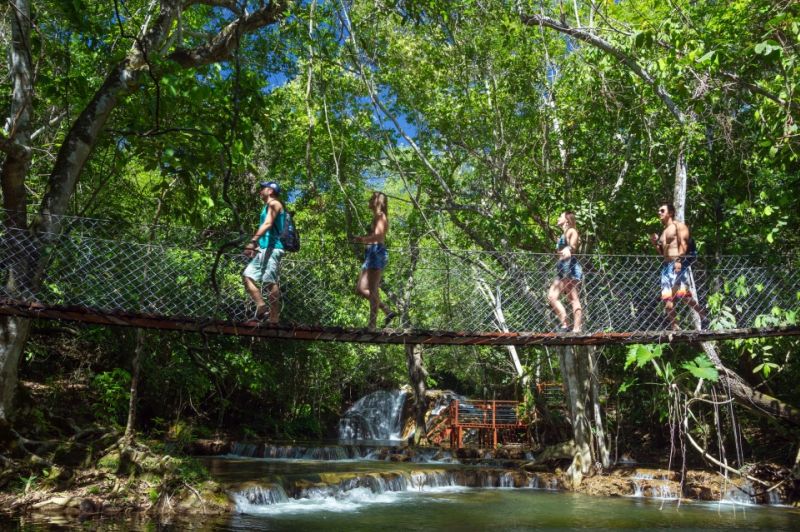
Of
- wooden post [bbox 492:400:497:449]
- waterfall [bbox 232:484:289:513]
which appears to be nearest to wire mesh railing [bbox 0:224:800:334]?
waterfall [bbox 232:484:289:513]

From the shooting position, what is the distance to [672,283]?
16.5 feet

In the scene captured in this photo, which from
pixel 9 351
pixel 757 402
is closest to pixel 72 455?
pixel 9 351

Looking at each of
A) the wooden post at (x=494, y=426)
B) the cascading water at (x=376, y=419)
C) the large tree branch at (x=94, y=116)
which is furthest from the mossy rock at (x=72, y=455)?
the cascading water at (x=376, y=419)

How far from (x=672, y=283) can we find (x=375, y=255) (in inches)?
89.8

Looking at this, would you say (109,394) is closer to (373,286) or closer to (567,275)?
(373,286)

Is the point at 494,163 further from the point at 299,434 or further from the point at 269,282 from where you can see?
the point at 299,434

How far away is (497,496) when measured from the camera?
24.6ft

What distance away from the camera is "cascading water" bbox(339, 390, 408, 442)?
14.8 metres

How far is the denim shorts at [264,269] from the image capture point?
4082 millimetres

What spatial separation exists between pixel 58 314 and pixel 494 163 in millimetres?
5980

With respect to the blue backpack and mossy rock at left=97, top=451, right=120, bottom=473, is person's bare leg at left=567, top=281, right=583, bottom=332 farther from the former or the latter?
mossy rock at left=97, top=451, right=120, bottom=473

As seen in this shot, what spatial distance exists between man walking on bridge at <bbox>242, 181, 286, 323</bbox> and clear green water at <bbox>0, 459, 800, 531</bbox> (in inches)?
78.4

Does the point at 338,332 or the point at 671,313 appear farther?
the point at 671,313

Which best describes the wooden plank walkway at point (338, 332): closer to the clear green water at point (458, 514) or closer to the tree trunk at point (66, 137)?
the tree trunk at point (66, 137)
